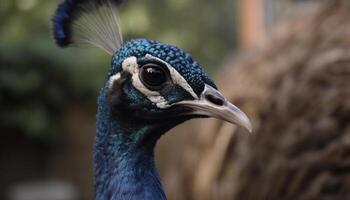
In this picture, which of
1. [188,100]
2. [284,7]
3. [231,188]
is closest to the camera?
[188,100]

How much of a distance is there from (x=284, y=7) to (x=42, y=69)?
1482mm

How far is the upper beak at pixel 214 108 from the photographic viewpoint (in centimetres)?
90

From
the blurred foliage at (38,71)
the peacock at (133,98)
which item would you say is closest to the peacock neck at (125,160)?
the peacock at (133,98)

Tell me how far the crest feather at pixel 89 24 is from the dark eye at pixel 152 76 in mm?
100

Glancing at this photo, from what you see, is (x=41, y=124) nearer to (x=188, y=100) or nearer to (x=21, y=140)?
(x=21, y=140)

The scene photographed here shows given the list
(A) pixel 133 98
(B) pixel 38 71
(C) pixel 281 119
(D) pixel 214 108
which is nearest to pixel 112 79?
(A) pixel 133 98

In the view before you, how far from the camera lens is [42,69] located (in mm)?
3523

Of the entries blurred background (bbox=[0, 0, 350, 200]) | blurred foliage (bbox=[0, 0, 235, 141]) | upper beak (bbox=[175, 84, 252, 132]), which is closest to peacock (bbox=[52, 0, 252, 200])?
upper beak (bbox=[175, 84, 252, 132])

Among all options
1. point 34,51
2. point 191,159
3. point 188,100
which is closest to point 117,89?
point 188,100

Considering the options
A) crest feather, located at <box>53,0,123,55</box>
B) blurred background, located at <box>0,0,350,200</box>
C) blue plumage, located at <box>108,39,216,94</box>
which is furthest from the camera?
blurred background, located at <box>0,0,350,200</box>

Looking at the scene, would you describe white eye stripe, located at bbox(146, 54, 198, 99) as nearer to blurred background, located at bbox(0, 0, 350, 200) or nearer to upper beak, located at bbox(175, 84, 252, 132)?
upper beak, located at bbox(175, 84, 252, 132)

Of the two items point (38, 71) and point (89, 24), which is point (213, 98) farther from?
point (38, 71)

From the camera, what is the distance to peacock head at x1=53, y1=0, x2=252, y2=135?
0.90 meters

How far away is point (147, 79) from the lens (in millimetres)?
922
